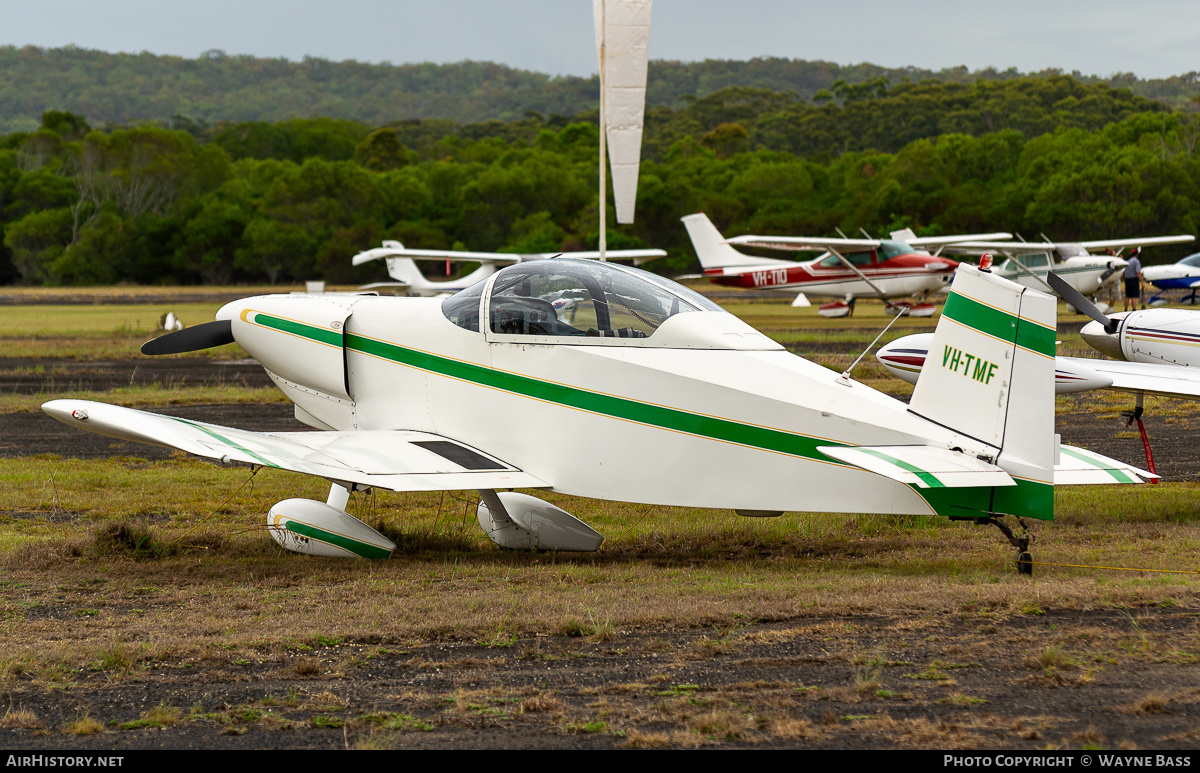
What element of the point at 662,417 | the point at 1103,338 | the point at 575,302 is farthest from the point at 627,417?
the point at 1103,338

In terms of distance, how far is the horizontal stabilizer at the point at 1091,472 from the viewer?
636cm

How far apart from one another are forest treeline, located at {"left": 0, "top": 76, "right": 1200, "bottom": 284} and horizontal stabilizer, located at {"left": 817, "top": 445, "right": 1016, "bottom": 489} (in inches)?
2264

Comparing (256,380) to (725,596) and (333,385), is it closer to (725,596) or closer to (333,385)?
(333,385)

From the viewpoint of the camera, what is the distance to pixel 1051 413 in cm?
579

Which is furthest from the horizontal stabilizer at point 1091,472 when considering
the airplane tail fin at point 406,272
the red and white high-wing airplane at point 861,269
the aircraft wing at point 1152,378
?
the airplane tail fin at point 406,272

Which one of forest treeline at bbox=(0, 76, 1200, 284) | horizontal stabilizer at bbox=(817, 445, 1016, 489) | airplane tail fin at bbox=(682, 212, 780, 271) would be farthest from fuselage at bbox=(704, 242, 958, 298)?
forest treeline at bbox=(0, 76, 1200, 284)

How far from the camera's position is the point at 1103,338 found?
10.1 m

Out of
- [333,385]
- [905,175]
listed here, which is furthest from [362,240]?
[333,385]

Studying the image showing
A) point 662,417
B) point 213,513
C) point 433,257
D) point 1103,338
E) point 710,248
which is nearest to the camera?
point 662,417

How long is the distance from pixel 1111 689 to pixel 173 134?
93221 millimetres

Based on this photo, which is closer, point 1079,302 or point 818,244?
point 1079,302

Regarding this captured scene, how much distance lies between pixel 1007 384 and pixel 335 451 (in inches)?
167

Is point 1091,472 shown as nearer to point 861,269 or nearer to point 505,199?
point 861,269

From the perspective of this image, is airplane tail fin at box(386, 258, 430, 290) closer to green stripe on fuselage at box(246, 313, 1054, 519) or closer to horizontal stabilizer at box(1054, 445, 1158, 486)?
green stripe on fuselage at box(246, 313, 1054, 519)
